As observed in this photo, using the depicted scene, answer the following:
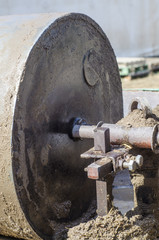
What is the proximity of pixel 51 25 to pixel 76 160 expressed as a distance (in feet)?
2.91

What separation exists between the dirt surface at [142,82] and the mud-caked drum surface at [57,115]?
4.41 m

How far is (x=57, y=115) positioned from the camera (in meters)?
2.40

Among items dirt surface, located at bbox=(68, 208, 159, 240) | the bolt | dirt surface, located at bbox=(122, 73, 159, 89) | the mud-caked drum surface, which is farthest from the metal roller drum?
dirt surface, located at bbox=(122, 73, 159, 89)

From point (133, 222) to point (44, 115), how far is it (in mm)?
773

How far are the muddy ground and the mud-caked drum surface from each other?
24 centimetres

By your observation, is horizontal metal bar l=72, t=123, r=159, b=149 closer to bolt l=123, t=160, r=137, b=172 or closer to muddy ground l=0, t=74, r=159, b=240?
muddy ground l=0, t=74, r=159, b=240

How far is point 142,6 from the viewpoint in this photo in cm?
905

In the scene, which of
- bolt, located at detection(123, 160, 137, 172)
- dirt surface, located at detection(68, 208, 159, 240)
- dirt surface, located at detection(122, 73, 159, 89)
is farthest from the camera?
dirt surface, located at detection(122, 73, 159, 89)

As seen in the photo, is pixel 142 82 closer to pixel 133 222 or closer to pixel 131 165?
Answer: pixel 133 222

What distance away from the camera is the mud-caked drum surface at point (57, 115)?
210cm

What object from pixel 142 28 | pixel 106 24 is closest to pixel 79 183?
pixel 106 24

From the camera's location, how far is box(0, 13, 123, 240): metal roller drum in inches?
79.7

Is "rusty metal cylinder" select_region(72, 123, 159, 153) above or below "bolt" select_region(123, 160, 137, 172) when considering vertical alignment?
above

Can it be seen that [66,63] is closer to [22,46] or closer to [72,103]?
[72,103]
